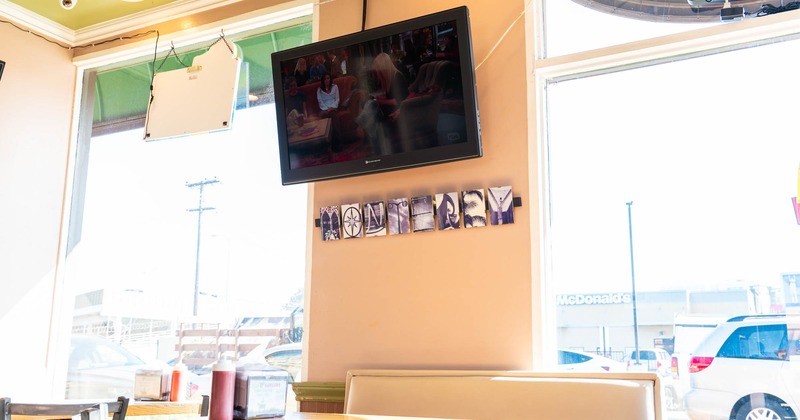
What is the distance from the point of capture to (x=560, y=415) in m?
2.83

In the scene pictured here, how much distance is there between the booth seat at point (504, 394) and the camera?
108 inches

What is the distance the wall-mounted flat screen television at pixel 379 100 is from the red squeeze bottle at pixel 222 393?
1837 millimetres

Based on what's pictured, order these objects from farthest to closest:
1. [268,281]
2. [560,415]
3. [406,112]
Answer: [268,281], [406,112], [560,415]

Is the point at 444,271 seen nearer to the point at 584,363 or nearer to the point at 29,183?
the point at 584,363

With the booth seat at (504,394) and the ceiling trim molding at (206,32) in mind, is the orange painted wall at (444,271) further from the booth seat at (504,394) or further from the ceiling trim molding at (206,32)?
the ceiling trim molding at (206,32)

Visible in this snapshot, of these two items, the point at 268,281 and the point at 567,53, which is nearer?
the point at 567,53

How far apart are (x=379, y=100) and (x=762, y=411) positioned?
7.05ft

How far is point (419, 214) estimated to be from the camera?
143 inches

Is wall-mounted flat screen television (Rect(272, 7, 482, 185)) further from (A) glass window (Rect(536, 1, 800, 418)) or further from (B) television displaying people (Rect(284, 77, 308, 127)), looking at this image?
(A) glass window (Rect(536, 1, 800, 418))

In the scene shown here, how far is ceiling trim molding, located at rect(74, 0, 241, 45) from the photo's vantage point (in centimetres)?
464

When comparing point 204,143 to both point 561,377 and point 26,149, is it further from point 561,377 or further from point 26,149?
point 561,377

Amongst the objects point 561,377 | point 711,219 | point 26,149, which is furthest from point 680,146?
point 26,149

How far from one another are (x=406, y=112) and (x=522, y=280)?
3.17ft

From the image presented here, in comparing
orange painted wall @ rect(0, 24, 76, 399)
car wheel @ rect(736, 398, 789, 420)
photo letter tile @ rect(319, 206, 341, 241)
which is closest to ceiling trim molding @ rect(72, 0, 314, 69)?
orange painted wall @ rect(0, 24, 76, 399)
